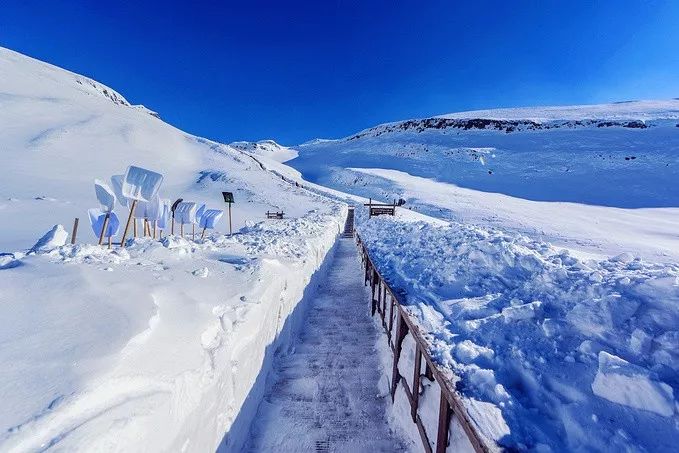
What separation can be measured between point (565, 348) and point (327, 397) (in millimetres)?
2865

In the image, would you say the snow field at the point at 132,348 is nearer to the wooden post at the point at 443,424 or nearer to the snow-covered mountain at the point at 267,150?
the wooden post at the point at 443,424

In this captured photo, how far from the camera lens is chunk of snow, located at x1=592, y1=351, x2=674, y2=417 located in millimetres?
1717

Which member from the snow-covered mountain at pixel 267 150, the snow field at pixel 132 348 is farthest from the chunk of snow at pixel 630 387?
the snow-covered mountain at pixel 267 150

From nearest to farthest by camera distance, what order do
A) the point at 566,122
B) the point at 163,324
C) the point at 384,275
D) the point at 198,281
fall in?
the point at 163,324
the point at 198,281
the point at 384,275
the point at 566,122

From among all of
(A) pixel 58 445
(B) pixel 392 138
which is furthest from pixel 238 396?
(B) pixel 392 138

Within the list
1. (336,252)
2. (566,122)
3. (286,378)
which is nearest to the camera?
(286,378)

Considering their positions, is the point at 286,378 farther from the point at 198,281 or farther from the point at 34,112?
the point at 34,112

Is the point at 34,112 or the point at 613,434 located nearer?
the point at 613,434

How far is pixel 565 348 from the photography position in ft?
7.88

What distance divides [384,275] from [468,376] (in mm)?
2792

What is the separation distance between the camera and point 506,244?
451 cm

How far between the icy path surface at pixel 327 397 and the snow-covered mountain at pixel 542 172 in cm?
1278

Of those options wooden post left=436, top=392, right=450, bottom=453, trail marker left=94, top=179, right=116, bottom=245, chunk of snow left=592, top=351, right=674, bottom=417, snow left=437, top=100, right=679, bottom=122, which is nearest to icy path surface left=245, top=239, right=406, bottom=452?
wooden post left=436, top=392, right=450, bottom=453

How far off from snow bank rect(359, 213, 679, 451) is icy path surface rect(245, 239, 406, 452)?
889 millimetres
